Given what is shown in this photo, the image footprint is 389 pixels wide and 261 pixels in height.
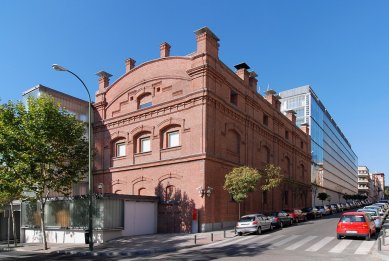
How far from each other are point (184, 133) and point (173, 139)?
1575 mm

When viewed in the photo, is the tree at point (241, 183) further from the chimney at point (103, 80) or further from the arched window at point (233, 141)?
the chimney at point (103, 80)

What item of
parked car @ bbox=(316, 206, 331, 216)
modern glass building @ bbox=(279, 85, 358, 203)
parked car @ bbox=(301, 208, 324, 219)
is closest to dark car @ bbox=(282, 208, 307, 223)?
parked car @ bbox=(301, 208, 324, 219)

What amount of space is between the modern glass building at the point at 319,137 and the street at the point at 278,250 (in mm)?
49299

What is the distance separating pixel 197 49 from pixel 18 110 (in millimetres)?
14343

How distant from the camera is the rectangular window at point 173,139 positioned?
31.6 metres

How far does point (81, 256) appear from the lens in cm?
2034

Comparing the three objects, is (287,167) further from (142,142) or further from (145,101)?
(145,101)

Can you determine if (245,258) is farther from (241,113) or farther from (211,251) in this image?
(241,113)

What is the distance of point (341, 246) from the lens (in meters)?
19.5

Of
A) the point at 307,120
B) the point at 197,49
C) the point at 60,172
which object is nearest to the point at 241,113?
the point at 197,49

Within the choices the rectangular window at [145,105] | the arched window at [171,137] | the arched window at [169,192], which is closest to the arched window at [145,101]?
the rectangular window at [145,105]

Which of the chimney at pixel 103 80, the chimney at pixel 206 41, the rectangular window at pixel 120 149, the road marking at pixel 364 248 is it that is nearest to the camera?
the road marking at pixel 364 248

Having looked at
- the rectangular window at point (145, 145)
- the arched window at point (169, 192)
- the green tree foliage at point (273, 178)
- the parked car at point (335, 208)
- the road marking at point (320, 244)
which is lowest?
the parked car at point (335, 208)

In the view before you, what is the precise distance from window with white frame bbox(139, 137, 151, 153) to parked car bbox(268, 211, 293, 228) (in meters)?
12.0
